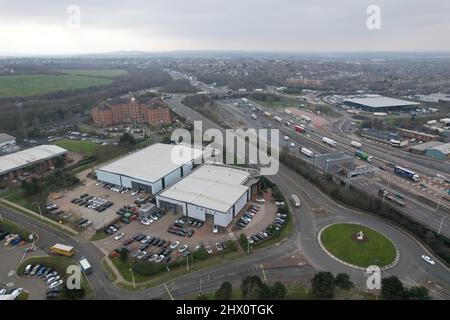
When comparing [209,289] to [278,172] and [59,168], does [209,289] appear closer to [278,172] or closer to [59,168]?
[278,172]

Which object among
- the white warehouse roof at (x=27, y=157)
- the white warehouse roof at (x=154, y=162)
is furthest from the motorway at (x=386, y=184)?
the white warehouse roof at (x=27, y=157)

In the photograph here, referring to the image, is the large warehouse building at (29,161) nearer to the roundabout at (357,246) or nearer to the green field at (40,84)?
the roundabout at (357,246)

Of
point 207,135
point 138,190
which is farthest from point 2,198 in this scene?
point 207,135

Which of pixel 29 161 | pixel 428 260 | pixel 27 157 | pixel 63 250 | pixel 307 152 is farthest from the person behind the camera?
pixel 307 152

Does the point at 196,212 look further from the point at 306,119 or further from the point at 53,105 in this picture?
the point at 53,105

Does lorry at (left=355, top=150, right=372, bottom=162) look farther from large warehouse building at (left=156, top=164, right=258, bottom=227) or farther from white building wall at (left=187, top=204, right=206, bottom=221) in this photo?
white building wall at (left=187, top=204, right=206, bottom=221)

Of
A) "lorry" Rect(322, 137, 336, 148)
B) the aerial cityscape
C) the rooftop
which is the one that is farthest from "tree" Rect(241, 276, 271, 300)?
the rooftop

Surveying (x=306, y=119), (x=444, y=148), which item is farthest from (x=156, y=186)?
(x=306, y=119)
